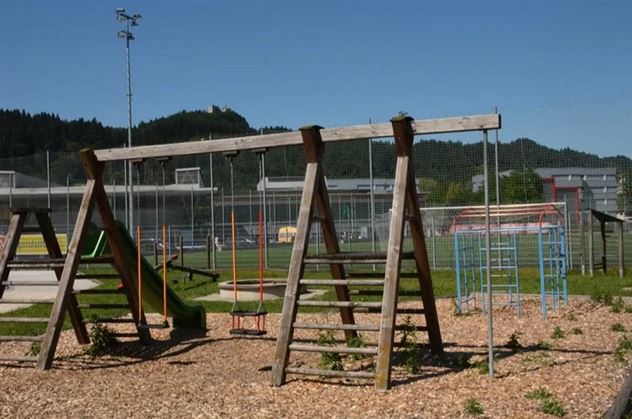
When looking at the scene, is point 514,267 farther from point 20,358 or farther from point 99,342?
point 20,358

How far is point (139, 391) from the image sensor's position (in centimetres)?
651

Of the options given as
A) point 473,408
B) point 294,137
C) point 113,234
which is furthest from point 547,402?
point 113,234

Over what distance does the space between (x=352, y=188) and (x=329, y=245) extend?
13798mm

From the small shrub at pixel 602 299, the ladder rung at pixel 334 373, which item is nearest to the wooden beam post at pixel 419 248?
the ladder rung at pixel 334 373

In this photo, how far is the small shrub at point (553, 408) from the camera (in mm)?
5152

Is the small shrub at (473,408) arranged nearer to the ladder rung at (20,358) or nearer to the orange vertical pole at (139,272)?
the orange vertical pole at (139,272)

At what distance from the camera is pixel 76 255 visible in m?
8.02

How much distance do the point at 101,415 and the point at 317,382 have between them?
179cm

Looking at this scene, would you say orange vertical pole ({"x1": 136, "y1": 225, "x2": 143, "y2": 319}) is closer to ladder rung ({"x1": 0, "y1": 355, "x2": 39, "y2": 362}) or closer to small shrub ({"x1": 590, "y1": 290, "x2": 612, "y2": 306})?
ladder rung ({"x1": 0, "y1": 355, "x2": 39, "y2": 362})

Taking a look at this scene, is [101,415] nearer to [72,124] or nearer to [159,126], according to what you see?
[159,126]

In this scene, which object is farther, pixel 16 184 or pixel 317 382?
pixel 16 184

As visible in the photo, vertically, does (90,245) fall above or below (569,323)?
above

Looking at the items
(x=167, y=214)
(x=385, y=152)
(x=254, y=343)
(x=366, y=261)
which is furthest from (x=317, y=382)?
(x=167, y=214)

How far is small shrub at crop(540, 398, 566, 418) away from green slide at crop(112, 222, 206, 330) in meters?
5.11
